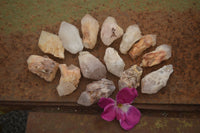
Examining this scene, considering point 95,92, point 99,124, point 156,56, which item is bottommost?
point 99,124

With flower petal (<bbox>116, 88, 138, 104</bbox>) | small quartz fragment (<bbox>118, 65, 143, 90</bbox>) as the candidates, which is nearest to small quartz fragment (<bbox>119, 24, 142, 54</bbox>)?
small quartz fragment (<bbox>118, 65, 143, 90</bbox>)

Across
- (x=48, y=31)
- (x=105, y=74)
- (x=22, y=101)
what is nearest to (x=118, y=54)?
(x=105, y=74)

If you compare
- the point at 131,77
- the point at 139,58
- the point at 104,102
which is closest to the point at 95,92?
the point at 104,102

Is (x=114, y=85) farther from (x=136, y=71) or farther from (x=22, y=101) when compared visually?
(x=22, y=101)

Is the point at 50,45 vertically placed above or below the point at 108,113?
above

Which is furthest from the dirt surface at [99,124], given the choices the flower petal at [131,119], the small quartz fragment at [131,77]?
the small quartz fragment at [131,77]

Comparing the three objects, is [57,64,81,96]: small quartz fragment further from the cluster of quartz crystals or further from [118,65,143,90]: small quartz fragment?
[118,65,143,90]: small quartz fragment

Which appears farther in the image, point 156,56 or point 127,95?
point 156,56

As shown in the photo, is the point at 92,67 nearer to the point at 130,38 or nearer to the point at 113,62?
the point at 113,62
